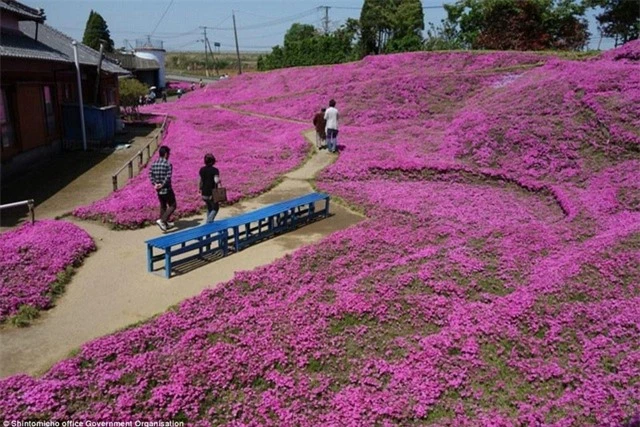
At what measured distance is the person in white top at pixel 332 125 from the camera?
21078mm

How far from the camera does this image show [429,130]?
82.1 ft

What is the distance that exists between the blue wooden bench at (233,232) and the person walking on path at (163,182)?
88cm

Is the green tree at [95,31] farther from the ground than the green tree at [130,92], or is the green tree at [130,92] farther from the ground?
the green tree at [95,31]

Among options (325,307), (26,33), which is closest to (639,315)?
(325,307)

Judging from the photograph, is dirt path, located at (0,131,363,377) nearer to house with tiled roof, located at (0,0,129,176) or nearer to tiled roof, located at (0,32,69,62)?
tiled roof, located at (0,32,69,62)

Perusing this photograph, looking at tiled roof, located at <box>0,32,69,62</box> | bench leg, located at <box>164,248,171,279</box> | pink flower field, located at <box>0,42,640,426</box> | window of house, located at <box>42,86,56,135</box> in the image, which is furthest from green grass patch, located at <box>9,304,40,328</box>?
window of house, located at <box>42,86,56,135</box>

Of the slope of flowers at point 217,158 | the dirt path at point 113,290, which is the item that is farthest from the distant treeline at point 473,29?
the dirt path at point 113,290

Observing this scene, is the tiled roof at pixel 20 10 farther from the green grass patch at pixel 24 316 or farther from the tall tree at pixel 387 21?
the tall tree at pixel 387 21

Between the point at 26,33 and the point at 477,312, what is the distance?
24615 mm

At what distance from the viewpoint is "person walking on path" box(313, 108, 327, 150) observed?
2205cm

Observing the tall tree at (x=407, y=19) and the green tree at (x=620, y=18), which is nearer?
the green tree at (x=620, y=18)

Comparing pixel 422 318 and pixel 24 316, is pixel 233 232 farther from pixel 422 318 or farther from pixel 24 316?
pixel 422 318

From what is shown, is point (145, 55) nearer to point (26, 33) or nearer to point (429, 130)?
point (26, 33)

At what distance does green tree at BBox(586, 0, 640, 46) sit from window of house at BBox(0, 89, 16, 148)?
44.5 meters
